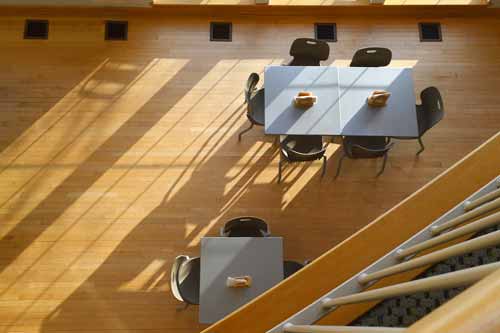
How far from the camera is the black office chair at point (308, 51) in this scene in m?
6.00

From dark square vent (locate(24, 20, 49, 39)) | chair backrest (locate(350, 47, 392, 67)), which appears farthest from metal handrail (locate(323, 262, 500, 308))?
dark square vent (locate(24, 20, 49, 39))

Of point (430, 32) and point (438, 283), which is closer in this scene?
point (438, 283)

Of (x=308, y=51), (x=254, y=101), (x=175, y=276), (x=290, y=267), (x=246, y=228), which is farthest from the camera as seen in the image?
(x=308, y=51)

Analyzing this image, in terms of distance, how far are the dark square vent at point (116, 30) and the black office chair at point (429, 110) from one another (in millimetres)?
4054

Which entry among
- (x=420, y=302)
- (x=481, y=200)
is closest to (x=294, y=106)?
(x=481, y=200)

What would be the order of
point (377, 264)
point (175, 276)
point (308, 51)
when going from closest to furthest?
point (377, 264) < point (175, 276) < point (308, 51)

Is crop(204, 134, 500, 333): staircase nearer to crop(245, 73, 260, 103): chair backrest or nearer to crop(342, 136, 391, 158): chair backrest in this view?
crop(342, 136, 391, 158): chair backrest

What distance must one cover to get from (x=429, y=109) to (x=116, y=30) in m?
4.32

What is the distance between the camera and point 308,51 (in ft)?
20.0

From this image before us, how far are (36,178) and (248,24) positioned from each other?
3508mm

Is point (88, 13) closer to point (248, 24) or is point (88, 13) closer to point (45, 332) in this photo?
point (248, 24)

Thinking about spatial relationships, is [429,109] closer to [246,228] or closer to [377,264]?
[246,228]

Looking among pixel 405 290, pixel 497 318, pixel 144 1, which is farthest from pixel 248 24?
pixel 497 318

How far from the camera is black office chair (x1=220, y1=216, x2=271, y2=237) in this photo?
5.21 metres
